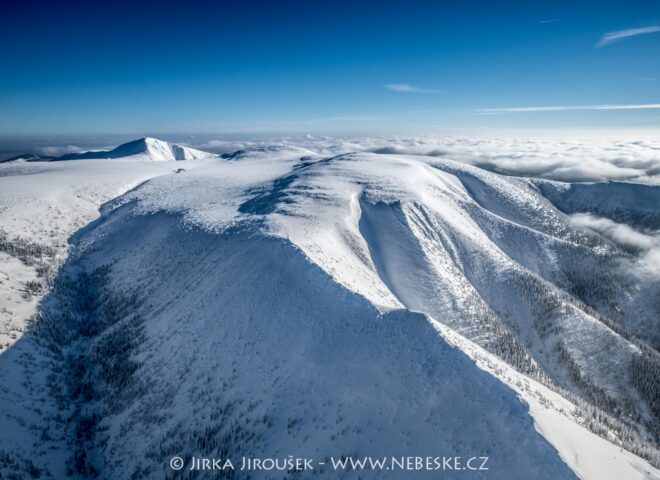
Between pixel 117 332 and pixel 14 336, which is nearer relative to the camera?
pixel 14 336

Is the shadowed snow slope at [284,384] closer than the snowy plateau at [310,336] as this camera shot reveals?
Yes

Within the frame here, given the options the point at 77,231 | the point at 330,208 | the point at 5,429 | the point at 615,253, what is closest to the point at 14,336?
the point at 5,429

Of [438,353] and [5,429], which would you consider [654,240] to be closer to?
[438,353]

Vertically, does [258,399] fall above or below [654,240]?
above

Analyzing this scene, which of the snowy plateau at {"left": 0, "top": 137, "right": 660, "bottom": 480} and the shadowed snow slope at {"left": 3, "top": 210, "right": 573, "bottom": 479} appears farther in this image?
the snowy plateau at {"left": 0, "top": 137, "right": 660, "bottom": 480}

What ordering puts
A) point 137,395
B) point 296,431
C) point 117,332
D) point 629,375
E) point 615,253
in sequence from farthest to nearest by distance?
point 615,253 → point 629,375 → point 117,332 → point 137,395 → point 296,431

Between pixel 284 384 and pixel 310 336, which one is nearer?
pixel 284 384

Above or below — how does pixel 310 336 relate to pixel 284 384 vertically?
above

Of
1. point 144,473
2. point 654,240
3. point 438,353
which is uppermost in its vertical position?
point 438,353
